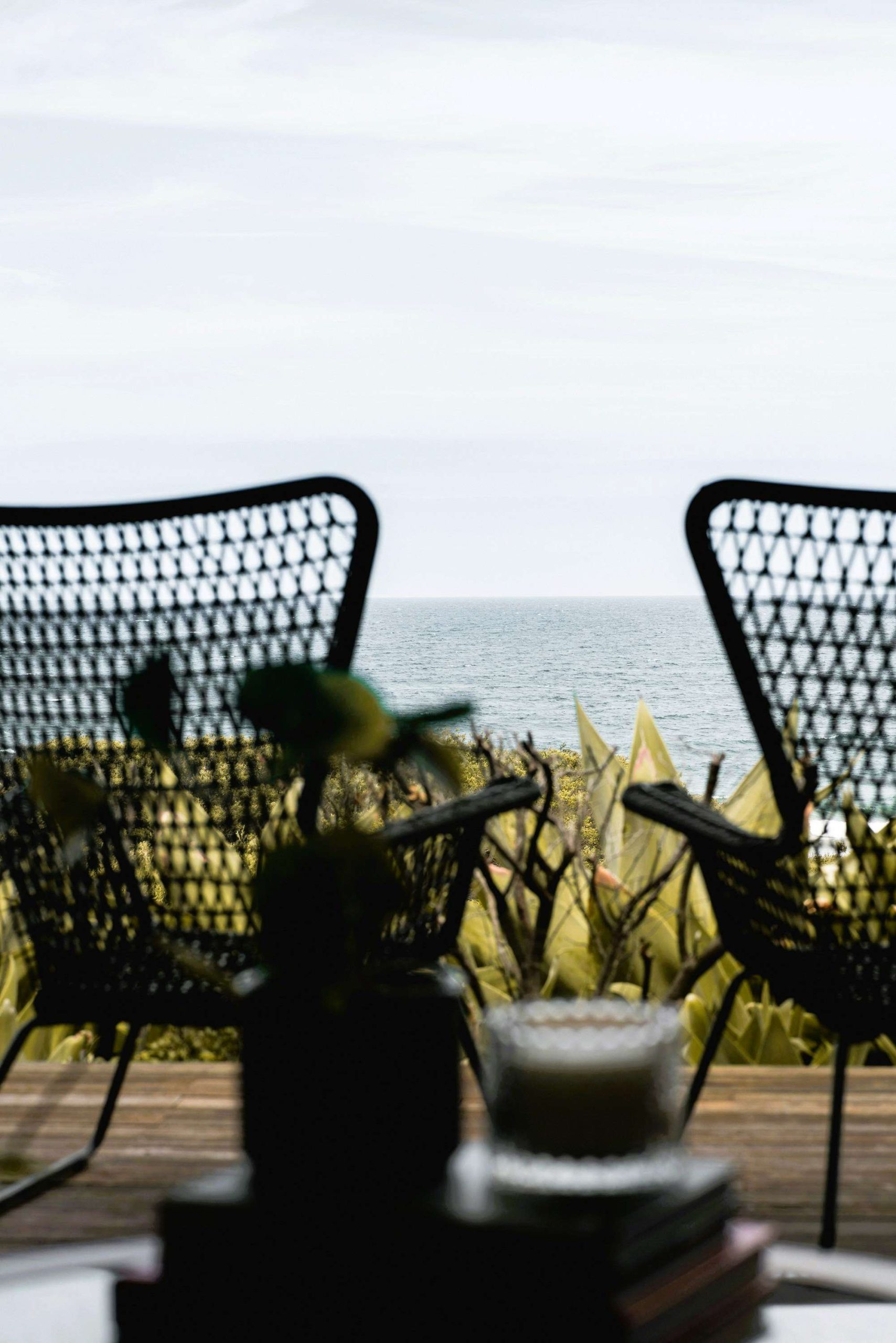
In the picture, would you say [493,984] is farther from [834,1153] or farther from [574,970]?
[834,1153]

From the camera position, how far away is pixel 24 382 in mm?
62031

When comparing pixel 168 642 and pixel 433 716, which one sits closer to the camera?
pixel 433 716

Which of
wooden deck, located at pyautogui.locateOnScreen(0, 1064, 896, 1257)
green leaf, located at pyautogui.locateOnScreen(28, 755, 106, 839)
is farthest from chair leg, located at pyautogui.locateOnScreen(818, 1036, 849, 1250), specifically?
green leaf, located at pyautogui.locateOnScreen(28, 755, 106, 839)

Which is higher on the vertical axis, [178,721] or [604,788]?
[178,721]

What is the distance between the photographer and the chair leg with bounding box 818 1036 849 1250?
1586 millimetres

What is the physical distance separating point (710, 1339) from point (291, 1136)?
0.23 meters

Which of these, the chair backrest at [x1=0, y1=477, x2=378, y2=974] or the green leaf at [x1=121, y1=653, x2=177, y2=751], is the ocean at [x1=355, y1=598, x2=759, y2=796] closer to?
the chair backrest at [x1=0, y1=477, x2=378, y2=974]

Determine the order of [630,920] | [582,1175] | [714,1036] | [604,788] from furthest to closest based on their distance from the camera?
[604,788] → [630,920] → [714,1036] → [582,1175]

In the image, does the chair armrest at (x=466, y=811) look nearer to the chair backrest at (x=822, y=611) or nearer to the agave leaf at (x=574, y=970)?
the chair backrest at (x=822, y=611)

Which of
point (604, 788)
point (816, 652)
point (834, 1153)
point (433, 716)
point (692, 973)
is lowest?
point (692, 973)

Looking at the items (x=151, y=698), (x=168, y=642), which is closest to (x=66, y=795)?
(x=151, y=698)

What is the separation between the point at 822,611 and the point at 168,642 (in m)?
0.87

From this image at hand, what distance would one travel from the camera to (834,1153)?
161 centimetres

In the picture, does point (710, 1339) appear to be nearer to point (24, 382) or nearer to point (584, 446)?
point (24, 382)
